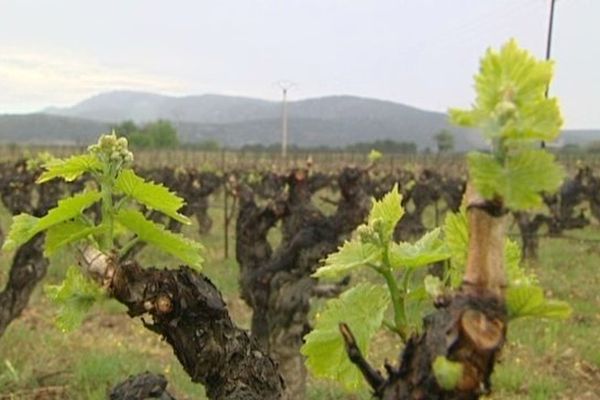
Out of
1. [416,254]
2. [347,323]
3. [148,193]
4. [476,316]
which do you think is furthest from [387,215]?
[148,193]

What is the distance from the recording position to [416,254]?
1187mm

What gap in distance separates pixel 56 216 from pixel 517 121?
0.92m

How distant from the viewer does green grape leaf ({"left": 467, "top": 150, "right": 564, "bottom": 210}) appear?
87cm

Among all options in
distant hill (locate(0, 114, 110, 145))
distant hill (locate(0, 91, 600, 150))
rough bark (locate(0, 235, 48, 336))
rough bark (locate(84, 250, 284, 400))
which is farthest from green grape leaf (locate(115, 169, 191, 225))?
distant hill (locate(0, 114, 110, 145))

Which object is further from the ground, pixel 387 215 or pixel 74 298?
pixel 387 215

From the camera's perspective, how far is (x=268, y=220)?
754 cm

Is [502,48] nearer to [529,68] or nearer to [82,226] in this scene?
[529,68]

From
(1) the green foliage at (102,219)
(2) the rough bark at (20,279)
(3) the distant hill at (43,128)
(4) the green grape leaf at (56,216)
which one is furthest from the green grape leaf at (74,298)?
(3) the distant hill at (43,128)

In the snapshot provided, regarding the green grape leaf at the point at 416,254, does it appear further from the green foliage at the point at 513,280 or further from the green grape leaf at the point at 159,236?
the green grape leaf at the point at 159,236

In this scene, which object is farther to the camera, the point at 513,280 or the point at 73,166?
the point at 73,166

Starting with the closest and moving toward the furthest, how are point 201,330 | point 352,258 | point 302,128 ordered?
point 352,258
point 201,330
point 302,128

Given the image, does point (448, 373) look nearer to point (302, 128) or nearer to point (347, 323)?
point (347, 323)

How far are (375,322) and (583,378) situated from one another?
7.20 metres

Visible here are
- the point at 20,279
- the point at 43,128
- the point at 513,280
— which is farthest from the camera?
the point at 43,128
